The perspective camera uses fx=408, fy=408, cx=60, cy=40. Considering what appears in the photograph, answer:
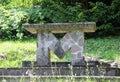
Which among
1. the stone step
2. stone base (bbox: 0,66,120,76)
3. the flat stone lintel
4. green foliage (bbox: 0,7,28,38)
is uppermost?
the flat stone lintel


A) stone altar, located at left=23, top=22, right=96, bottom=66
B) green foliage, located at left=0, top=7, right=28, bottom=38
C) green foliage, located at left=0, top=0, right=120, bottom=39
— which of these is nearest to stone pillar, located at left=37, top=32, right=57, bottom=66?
stone altar, located at left=23, top=22, right=96, bottom=66

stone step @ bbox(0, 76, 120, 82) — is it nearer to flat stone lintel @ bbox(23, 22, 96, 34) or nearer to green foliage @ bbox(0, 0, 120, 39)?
flat stone lintel @ bbox(23, 22, 96, 34)

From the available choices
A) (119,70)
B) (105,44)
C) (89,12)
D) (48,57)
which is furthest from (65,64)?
(89,12)

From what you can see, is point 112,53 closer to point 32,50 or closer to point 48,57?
point 32,50

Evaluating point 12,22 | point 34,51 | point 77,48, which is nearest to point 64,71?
point 77,48

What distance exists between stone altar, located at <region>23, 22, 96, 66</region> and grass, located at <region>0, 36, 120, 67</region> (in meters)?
2.18

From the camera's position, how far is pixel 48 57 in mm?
8906

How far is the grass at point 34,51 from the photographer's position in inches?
→ 449

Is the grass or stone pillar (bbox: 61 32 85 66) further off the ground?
stone pillar (bbox: 61 32 85 66)

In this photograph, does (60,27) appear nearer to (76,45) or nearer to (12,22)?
(76,45)

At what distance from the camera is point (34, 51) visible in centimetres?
1238

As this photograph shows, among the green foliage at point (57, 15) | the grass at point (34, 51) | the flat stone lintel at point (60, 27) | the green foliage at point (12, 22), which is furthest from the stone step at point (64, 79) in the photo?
the green foliage at point (12, 22)

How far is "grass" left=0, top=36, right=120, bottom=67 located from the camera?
1141 centimetres

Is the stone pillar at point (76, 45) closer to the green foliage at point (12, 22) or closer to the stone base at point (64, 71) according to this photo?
the stone base at point (64, 71)
